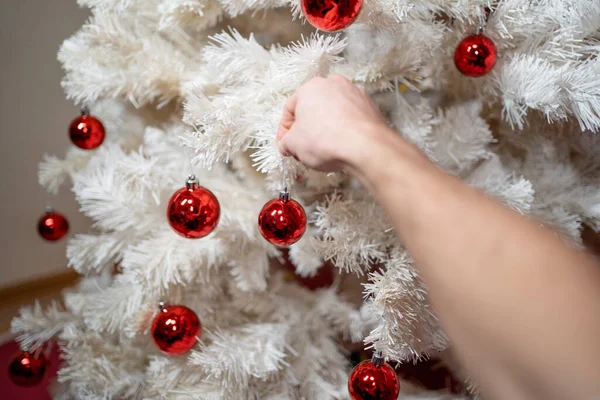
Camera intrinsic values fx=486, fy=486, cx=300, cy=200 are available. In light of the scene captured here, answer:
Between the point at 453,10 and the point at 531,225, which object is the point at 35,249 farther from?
the point at 531,225

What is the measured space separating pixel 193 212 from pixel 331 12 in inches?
10.2

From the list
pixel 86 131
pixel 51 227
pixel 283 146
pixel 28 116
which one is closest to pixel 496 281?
pixel 283 146

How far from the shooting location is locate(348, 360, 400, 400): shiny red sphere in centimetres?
52

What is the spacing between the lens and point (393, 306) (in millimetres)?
470

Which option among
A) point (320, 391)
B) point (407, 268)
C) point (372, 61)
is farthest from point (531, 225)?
point (320, 391)

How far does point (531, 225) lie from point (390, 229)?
0.24m

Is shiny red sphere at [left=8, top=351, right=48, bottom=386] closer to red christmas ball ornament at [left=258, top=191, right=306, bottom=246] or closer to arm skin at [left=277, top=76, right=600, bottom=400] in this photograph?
red christmas ball ornament at [left=258, top=191, right=306, bottom=246]

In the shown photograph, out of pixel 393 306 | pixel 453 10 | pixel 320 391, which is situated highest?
pixel 453 10

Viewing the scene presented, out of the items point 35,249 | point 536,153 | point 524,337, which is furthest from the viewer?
point 35,249

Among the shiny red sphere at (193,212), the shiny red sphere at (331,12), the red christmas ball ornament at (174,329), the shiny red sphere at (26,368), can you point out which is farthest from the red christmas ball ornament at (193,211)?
the shiny red sphere at (26,368)

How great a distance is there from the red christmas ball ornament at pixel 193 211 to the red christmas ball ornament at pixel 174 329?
126 mm

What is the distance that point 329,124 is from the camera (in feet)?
1.34

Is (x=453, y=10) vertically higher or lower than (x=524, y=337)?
higher

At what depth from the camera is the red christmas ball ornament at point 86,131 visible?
0.78m
